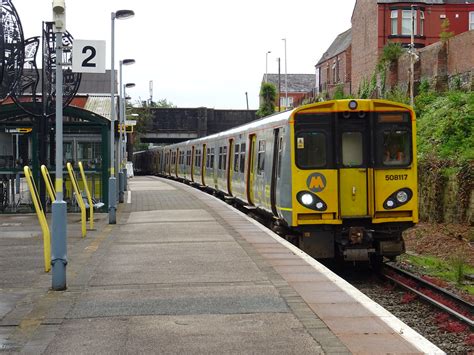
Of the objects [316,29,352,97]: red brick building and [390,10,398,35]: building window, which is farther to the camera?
[316,29,352,97]: red brick building

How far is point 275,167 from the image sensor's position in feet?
45.1

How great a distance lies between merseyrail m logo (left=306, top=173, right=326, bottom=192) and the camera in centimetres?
1207

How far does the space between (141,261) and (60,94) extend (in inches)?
119

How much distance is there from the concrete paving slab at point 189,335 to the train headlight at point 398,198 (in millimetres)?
5372

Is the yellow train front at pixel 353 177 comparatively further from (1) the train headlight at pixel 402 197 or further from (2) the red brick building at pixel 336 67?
(2) the red brick building at pixel 336 67

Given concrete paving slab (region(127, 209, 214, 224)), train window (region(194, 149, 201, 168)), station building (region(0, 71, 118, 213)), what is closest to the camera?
concrete paving slab (region(127, 209, 214, 224))

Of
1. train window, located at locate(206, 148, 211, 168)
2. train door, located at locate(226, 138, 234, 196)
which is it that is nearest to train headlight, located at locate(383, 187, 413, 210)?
train door, located at locate(226, 138, 234, 196)

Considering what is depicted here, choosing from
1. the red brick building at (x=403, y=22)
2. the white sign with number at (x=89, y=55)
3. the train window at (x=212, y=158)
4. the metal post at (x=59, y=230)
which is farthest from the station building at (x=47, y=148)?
the red brick building at (x=403, y=22)

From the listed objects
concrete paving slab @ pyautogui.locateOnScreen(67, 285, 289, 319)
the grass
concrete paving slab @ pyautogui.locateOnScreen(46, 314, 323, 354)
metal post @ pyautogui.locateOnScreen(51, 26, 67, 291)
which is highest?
metal post @ pyautogui.locateOnScreen(51, 26, 67, 291)

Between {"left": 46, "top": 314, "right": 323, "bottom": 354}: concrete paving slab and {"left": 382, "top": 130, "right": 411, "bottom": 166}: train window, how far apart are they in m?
5.71

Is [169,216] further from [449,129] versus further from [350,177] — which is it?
[449,129]

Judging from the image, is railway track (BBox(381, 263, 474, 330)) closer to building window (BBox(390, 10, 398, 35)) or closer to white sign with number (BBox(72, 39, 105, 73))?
white sign with number (BBox(72, 39, 105, 73))

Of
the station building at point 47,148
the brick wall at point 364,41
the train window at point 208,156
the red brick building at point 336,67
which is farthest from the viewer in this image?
the red brick building at point 336,67

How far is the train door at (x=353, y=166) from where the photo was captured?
1211cm
